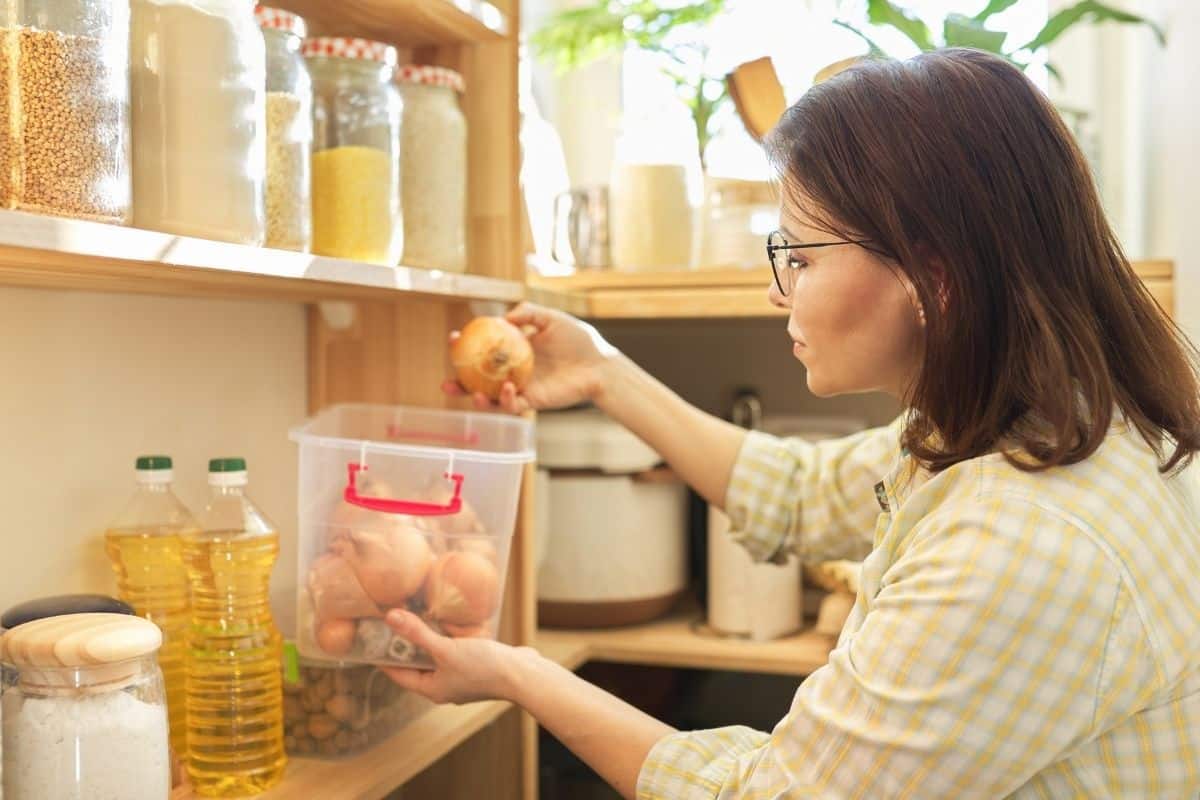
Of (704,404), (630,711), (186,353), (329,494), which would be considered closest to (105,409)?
(186,353)

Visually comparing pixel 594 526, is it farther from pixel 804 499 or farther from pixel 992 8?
pixel 992 8

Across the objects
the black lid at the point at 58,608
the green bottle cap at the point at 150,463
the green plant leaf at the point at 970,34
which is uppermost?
the green plant leaf at the point at 970,34

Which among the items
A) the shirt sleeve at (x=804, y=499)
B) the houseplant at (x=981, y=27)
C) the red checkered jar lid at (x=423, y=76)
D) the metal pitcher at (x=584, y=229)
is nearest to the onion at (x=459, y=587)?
the shirt sleeve at (x=804, y=499)

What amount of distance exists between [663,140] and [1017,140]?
33.4 inches

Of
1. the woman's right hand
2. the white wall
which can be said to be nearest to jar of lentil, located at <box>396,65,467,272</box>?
the woman's right hand

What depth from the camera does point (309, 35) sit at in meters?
1.26

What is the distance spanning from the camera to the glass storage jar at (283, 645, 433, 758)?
1.09 metres

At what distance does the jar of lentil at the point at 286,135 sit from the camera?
0.95m

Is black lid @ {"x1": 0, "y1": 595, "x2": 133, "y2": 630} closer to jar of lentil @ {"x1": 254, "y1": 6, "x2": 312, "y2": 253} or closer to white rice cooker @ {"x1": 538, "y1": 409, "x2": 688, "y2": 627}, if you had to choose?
jar of lentil @ {"x1": 254, "y1": 6, "x2": 312, "y2": 253}

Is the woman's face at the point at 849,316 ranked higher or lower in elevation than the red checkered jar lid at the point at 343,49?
lower

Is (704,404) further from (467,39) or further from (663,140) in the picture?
(467,39)

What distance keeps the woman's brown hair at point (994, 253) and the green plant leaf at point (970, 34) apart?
0.66m

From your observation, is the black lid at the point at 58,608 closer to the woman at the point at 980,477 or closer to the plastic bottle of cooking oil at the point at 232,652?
the plastic bottle of cooking oil at the point at 232,652

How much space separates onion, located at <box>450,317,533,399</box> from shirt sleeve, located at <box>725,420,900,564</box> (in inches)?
11.0
